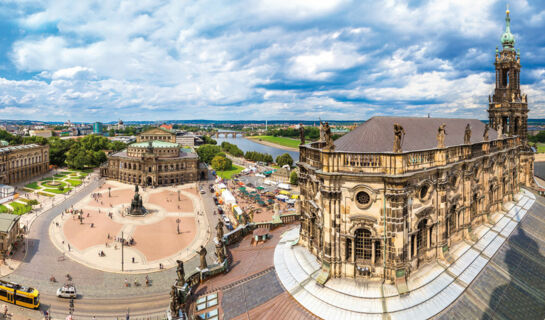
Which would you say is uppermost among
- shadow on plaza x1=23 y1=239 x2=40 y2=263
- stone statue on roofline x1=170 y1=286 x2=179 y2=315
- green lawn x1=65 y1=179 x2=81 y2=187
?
stone statue on roofline x1=170 y1=286 x2=179 y2=315

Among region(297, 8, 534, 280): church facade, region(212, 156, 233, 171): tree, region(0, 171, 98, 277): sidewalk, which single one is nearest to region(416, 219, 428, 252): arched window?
region(297, 8, 534, 280): church facade

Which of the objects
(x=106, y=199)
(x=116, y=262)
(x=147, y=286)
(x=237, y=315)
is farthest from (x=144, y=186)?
(x=237, y=315)

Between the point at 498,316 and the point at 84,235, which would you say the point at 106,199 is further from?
the point at 498,316

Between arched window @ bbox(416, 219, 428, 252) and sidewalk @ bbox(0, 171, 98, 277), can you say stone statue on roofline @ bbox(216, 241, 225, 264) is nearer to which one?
arched window @ bbox(416, 219, 428, 252)

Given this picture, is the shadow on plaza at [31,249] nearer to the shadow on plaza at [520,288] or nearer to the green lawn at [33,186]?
the green lawn at [33,186]

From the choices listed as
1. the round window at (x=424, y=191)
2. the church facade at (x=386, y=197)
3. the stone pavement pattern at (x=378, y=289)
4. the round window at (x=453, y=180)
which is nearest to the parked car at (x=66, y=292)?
the stone pavement pattern at (x=378, y=289)

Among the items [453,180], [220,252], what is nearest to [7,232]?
[220,252]
